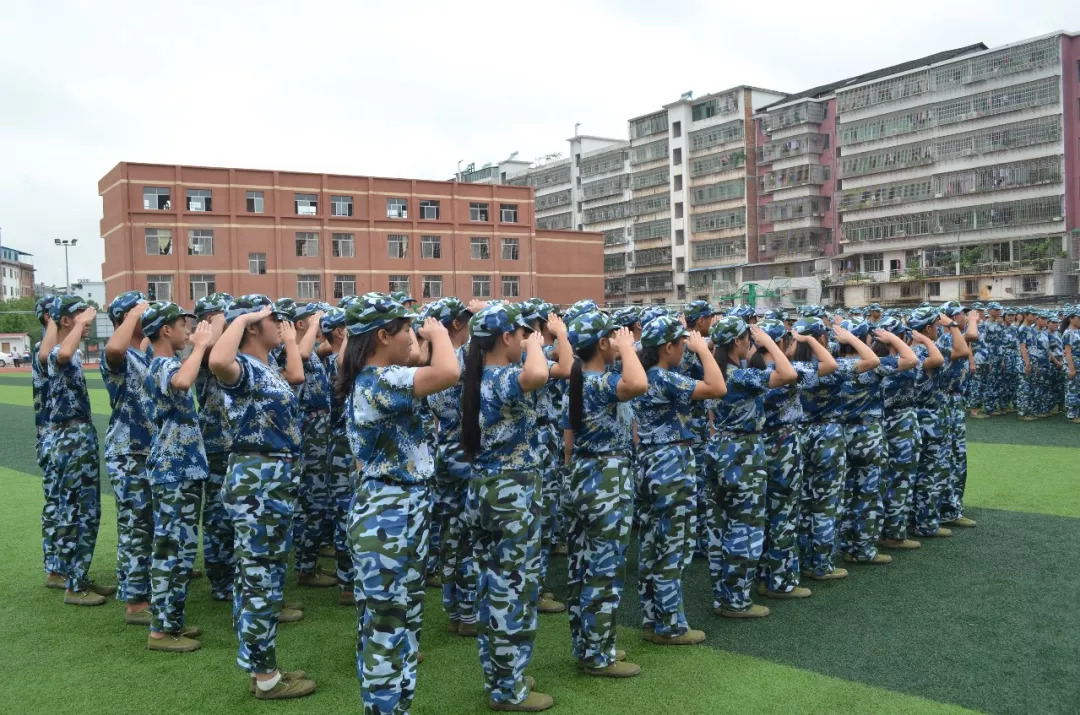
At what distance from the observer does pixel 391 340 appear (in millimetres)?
4062

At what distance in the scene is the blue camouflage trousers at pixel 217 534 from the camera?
245 inches

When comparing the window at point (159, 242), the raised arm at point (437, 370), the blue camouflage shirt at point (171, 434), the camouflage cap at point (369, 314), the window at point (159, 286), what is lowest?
the blue camouflage shirt at point (171, 434)

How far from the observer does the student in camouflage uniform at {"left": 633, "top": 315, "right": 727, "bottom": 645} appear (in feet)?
17.3

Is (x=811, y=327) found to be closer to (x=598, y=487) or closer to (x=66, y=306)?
(x=598, y=487)

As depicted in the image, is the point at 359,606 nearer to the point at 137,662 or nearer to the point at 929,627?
the point at 137,662

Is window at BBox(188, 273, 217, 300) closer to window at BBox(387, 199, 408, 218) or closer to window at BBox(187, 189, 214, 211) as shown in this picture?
window at BBox(187, 189, 214, 211)

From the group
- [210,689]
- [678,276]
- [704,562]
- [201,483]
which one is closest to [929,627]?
[704,562]

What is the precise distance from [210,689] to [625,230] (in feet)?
211

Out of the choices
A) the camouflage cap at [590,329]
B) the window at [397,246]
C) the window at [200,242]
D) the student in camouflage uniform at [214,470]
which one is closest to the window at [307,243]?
the window at [397,246]

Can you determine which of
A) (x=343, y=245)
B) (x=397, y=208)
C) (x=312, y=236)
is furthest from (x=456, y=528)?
(x=397, y=208)

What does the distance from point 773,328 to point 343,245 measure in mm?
44384

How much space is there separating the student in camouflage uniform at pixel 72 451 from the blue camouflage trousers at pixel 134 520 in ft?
2.24

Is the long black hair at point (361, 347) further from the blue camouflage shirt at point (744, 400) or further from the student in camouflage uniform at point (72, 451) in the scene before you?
the student in camouflage uniform at point (72, 451)

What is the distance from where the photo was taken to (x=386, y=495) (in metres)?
3.99
